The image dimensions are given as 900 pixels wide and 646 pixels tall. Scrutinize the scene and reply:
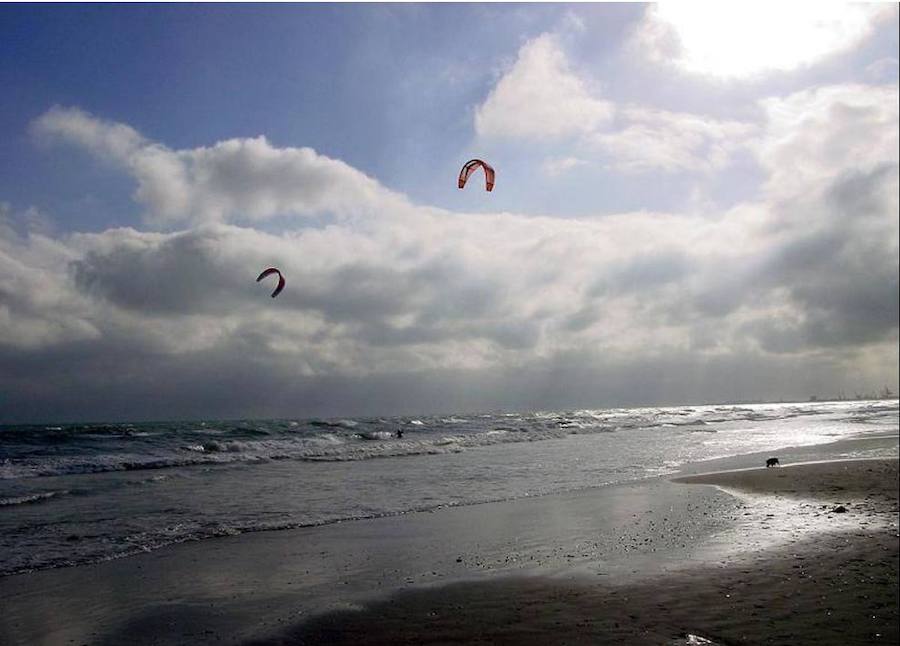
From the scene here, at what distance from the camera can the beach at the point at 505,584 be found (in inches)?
253

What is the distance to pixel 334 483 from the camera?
1861cm

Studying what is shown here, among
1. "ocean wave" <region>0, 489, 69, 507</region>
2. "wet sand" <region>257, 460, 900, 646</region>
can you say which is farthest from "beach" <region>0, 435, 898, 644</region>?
"ocean wave" <region>0, 489, 69, 507</region>

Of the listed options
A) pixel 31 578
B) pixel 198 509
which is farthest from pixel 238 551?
pixel 198 509

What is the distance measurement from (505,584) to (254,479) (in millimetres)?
13712

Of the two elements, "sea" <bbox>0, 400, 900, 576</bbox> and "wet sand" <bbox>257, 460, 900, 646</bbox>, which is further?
"sea" <bbox>0, 400, 900, 576</bbox>

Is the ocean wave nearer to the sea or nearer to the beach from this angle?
the sea

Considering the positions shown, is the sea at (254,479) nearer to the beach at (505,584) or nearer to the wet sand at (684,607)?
the beach at (505,584)

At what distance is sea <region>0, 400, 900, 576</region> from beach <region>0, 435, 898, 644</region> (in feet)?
5.05

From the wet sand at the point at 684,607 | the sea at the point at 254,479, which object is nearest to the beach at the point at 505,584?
the wet sand at the point at 684,607

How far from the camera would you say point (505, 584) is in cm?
791

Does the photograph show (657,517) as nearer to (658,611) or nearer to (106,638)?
(658,611)

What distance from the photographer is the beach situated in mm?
6430

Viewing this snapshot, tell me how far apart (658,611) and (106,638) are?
18.7 ft

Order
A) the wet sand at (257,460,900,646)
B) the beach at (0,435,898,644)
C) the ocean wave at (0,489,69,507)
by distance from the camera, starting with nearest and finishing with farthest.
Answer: the wet sand at (257,460,900,646)
the beach at (0,435,898,644)
the ocean wave at (0,489,69,507)
